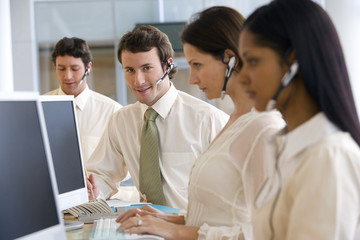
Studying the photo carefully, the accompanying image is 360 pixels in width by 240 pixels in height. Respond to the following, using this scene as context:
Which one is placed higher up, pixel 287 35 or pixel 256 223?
pixel 287 35

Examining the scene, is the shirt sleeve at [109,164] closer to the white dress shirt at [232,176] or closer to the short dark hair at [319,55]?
the white dress shirt at [232,176]

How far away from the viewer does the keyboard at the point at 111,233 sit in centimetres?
183

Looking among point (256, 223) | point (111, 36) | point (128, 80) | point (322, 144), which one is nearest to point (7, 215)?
point (256, 223)

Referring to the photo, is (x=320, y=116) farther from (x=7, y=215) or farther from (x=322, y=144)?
(x=7, y=215)

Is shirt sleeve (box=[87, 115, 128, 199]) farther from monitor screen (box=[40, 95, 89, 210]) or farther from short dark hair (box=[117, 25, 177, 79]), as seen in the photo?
monitor screen (box=[40, 95, 89, 210])

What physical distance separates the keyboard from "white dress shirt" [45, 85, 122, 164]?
1.98 meters

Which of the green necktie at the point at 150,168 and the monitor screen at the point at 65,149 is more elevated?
the monitor screen at the point at 65,149

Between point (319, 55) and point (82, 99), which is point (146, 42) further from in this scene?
point (319, 55)

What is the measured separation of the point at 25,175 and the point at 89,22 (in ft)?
21.3

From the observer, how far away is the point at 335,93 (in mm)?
1232

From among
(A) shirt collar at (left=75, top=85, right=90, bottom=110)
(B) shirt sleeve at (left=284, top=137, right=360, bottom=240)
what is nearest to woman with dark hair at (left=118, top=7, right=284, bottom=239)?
(B) shirt sleeve at (left=284, top=137, right=360, bottom=240)

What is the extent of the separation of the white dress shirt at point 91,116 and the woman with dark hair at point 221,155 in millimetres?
2014

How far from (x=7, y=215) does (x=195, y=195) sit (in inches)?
30.8

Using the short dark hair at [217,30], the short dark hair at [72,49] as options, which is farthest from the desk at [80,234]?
the short dark hair at [72,49]
